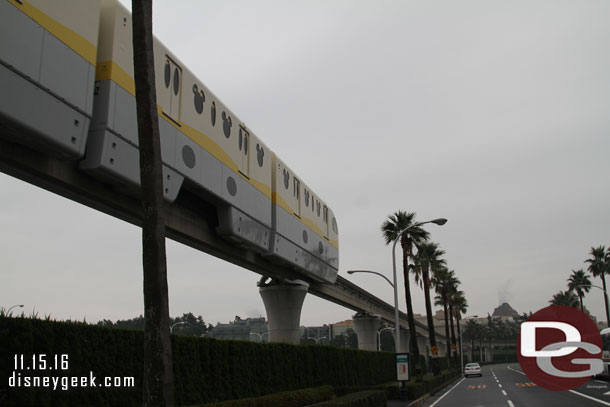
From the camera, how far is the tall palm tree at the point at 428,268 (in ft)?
174

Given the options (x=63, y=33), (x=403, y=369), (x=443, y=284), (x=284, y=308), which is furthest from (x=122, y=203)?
(x=443, y=284)

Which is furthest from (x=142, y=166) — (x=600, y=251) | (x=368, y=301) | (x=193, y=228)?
(x=600, y=251)

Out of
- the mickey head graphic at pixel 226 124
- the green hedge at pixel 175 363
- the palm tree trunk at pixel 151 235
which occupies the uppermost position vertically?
the mickey head graphic at pixel 226 124

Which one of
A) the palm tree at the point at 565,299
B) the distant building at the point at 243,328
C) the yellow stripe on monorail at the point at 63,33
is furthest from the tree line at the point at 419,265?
the distant building at the point at 243,328

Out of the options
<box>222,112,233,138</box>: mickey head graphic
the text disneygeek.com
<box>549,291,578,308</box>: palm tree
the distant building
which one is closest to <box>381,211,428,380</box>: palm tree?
<box>222,112,233,138</box>: mickey head graphic

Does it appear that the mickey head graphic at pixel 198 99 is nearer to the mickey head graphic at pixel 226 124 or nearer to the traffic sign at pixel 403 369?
the mickey head graphic at pixel 226 124

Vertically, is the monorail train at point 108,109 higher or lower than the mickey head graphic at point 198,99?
lower

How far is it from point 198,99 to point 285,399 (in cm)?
1087

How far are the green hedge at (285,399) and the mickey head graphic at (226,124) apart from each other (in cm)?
915

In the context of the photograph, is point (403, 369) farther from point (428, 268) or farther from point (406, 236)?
point (428, 268)

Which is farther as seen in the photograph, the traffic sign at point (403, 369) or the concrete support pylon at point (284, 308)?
the concrete support pylon at point (284, 308)

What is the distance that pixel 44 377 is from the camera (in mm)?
10570

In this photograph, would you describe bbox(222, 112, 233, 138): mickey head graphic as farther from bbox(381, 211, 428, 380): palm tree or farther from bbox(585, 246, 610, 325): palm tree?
bbox(585, 246, 610, 325): palm tree

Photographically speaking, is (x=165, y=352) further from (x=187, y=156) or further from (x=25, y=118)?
(x=187, y=156)
